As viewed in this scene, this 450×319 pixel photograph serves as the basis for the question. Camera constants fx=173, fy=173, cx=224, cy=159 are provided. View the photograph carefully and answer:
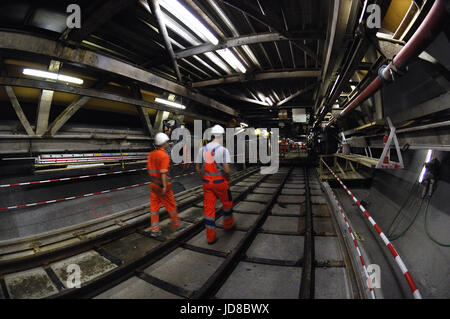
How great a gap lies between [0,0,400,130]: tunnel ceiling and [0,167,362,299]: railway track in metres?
3.37

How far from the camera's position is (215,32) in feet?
12.8

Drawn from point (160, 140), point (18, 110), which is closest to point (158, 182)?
point (160, 140)

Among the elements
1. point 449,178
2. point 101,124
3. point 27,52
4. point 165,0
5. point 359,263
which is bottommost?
point 359,263

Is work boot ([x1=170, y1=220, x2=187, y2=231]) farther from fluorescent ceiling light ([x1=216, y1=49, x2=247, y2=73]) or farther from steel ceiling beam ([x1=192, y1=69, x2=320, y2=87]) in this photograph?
steel ceiling beam ([x1=192, y1=69, x2=320, y2=87])

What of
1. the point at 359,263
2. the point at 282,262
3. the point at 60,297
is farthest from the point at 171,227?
the point at 359,263

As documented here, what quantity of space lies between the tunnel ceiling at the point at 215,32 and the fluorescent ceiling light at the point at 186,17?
0.12 ft

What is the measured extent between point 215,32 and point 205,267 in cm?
463

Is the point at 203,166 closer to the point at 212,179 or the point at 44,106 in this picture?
the point at 212,179

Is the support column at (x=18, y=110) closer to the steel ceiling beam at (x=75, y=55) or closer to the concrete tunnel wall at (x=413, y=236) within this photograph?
the steel ceiling beam at (x=75, y=55)

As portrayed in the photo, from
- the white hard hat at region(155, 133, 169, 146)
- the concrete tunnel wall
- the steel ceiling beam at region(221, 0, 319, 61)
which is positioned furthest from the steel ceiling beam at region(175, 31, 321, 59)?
the concrete tunnel wall

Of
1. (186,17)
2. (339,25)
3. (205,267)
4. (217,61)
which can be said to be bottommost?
(205,267)
